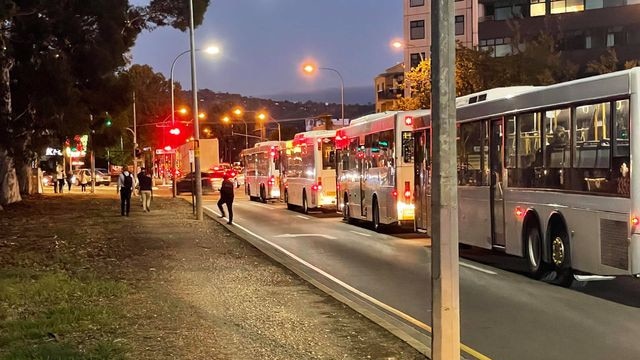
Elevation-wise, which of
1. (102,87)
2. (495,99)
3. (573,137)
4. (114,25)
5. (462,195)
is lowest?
(462,195)

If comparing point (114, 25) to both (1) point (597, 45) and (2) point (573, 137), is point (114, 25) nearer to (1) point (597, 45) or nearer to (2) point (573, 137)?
(2) point (573, 137)

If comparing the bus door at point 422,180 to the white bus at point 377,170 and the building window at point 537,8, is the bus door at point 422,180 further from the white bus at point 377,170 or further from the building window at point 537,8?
the building window at point 537,8

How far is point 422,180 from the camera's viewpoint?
672 inches

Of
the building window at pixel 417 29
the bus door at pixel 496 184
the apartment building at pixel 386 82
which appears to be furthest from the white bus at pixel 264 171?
the apartment building at pixel 386 82

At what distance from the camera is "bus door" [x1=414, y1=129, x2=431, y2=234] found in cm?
1675

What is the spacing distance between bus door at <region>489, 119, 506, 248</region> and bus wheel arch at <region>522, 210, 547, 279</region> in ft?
2.69

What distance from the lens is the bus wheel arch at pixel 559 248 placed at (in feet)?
36.9

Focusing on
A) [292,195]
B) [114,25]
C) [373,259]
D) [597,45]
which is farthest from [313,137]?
[597,45]

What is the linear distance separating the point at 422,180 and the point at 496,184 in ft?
11.6

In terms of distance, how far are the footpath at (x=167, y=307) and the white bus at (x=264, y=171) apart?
18.9 metres

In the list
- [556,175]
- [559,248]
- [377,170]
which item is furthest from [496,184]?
[377,170]

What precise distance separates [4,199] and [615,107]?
28.6 meters

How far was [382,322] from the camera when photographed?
8.49 m

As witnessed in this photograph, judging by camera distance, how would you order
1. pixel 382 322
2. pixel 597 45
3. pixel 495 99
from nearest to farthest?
pixel 382 322 < pixel 495 99 < pixel 597 45
